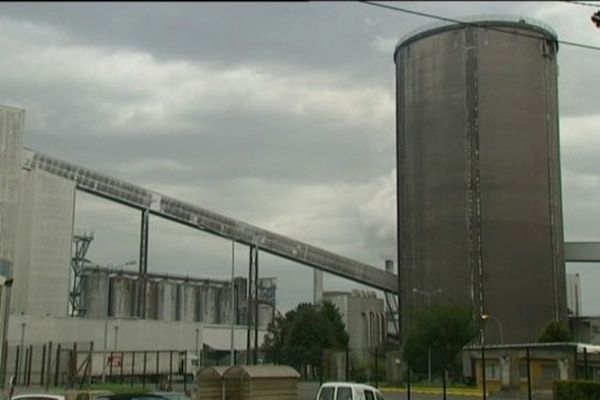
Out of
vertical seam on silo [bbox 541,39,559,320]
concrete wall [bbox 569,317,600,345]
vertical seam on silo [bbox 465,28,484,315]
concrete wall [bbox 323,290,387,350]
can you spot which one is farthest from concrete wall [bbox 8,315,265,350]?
concrete wall [bbox 569,317,600,345]

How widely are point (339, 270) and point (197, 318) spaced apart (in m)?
37.0

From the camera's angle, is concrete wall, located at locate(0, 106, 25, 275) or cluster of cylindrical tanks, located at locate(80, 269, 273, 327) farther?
cluster of cylindrical tanks, located at locate(80, 269, 273, 327)

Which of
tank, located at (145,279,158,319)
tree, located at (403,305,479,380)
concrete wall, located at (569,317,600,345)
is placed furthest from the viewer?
tank, located at (145,279,158,319)

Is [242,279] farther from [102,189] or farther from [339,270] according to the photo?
[102,189]

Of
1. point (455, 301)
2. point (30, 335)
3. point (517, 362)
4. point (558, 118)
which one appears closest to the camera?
point (517, 362)

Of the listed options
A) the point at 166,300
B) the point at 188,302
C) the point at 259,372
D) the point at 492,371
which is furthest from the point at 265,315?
the point at 259,372

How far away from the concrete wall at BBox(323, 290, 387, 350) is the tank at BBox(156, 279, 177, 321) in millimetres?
23869

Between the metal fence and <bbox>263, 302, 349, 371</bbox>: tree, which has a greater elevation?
<bbox>263, 302, 349, 371</bbox>: tree

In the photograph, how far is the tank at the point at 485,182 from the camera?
105438 millimetres

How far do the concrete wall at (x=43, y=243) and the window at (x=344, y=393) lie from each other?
68.4 meters

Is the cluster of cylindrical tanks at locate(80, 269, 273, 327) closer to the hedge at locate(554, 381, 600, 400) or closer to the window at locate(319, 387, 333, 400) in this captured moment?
the window at locate(319, 387, 333, 400)

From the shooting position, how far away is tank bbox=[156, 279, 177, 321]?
133375 mm

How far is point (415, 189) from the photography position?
112 metres

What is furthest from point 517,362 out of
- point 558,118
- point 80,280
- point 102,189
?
point 80,280
